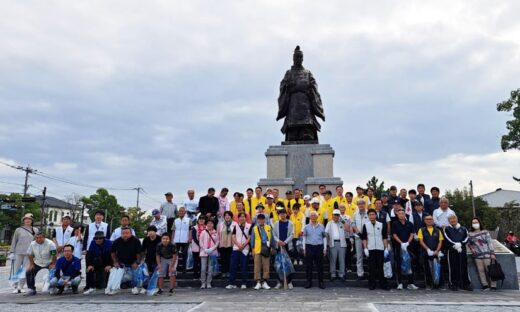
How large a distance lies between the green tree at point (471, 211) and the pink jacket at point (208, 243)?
37.0 m

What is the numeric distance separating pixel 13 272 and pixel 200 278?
4436 mm

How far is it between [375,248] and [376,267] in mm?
428

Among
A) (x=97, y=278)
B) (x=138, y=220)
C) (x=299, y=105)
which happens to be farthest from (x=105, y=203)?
(x=97, y=278)

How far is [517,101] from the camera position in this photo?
2322 centimetres

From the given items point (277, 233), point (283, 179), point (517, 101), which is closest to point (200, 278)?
point (277, 233)

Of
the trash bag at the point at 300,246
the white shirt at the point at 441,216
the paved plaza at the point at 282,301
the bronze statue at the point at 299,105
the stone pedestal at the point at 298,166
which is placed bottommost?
the paved plaza at the point at 282,301

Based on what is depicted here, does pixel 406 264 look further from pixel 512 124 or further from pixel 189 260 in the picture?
pixel 512 124

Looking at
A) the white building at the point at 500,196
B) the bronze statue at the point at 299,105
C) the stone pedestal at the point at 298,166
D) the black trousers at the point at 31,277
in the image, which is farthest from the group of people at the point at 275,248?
the white building at the point at 500,196

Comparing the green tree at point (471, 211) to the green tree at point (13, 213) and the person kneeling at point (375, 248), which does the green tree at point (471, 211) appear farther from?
the green tree at point (13, 213)

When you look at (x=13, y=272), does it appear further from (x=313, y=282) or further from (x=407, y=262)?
(x=407, y=262)

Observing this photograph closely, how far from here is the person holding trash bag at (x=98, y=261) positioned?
8781mm

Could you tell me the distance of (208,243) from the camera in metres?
8.98

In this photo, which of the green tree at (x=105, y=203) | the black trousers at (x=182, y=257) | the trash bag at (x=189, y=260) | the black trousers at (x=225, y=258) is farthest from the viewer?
the green tree at (x=105, y=203)

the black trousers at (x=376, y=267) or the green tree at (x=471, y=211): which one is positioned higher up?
the green tree at (x=471, y=211)
